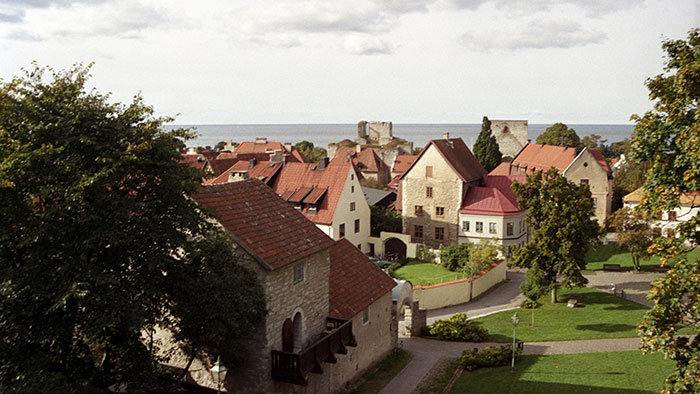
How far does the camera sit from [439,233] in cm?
5262

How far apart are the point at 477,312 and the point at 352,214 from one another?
55.3 ft

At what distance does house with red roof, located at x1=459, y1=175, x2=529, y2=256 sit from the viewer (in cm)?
4862

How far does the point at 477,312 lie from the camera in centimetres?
3662

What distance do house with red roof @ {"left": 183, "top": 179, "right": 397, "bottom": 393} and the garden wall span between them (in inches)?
542

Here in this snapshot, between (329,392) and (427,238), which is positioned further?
(427,238)

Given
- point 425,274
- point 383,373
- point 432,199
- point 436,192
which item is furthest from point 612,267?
point 383,373

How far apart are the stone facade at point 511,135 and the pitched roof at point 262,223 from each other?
79.5 metres

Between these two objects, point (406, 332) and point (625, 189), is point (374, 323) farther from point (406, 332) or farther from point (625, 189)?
point (625, 189)

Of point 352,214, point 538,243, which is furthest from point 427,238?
point 538,243

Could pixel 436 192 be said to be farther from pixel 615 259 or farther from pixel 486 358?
pixel 486 358

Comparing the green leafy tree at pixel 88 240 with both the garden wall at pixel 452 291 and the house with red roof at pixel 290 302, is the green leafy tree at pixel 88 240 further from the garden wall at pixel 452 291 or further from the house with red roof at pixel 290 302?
the garden wall at pixel 452 291

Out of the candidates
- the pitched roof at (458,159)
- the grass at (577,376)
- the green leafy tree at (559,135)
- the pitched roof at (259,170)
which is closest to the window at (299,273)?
the grass at (577,376)

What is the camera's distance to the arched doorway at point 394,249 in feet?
170

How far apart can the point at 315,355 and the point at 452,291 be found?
2136cm
